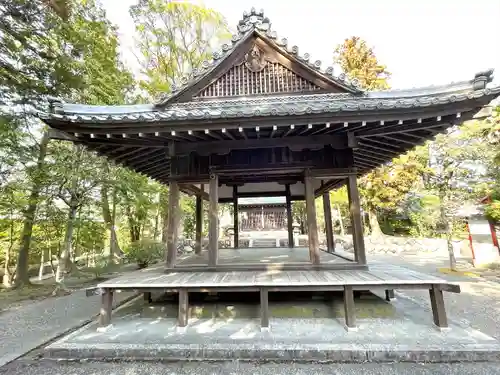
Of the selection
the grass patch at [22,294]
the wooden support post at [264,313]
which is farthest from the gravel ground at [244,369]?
the grass patch at [22,294]

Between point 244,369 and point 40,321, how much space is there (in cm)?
450

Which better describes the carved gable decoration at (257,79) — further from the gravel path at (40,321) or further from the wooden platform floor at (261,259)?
the gravel path at (40,321)

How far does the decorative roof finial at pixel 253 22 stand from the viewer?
15.6 ft

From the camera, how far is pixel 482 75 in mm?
3152

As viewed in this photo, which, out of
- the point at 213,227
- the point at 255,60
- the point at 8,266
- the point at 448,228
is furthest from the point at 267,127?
the point at 8,266

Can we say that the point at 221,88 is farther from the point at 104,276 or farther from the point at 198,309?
the point at 104,276

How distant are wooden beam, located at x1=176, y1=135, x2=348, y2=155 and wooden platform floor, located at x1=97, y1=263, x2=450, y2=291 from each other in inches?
83.1

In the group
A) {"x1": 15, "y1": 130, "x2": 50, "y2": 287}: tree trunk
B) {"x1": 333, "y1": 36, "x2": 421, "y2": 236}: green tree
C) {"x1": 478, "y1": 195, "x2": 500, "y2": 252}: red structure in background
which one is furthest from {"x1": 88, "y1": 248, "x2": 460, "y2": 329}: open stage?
{"x1": 333, "y1": 36, "x2": 421, "y2": 236}: green tree

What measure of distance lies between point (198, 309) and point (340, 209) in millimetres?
16371

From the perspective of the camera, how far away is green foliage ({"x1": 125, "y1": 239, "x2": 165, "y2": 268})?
977 centimetres

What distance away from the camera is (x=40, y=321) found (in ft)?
15.5

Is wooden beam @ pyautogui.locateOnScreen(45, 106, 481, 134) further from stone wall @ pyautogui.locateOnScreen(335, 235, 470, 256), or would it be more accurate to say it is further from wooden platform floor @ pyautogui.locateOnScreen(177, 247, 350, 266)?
stone wall @ pyautogui.locateOnScreen(335, 235, 470, 256)

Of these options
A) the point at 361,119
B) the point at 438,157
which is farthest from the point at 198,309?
the point at 438,157

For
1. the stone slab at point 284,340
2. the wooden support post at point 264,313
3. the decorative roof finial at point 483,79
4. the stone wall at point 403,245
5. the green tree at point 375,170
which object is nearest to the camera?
the stone slab at point 284,340
